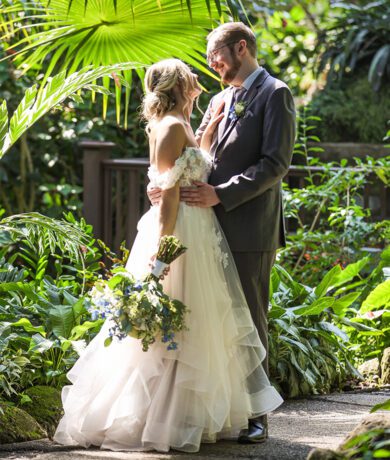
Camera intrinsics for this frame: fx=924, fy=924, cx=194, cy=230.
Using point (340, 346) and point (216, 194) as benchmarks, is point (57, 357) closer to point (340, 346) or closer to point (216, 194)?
point (216, 194)

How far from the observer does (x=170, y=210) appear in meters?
3.90

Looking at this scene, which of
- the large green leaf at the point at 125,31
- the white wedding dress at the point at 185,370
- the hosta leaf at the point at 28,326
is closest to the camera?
the white wedding dress at the point at 185,370

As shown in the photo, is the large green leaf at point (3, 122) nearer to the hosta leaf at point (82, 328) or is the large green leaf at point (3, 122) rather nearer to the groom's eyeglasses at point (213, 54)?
the hosta leaf at point (82, 328)

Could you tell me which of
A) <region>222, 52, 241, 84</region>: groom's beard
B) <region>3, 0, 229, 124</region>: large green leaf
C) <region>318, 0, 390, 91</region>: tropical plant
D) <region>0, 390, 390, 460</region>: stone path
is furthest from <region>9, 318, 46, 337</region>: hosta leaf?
<region>318, 0, 390, 91</region>: tropical plant

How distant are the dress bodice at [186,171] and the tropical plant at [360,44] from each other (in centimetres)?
547

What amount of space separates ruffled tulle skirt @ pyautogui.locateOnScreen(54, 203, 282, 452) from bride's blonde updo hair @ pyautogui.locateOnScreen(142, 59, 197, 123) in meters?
0.45

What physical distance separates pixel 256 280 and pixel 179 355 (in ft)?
1.63

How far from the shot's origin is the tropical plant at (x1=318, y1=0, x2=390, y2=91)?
29.9 feet

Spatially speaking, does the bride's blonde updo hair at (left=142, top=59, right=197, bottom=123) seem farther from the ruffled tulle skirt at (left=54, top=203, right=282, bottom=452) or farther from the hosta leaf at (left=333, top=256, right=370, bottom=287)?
the hosta leaf at (left=333, top=256, right=370, bottom=287)

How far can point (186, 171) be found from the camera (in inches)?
154

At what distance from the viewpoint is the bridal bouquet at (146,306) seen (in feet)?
12.2

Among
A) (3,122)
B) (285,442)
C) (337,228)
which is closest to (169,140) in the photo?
(3,122)

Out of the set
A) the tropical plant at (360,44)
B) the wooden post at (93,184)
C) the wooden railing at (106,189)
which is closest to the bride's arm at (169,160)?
the wooden railing at (106,189)

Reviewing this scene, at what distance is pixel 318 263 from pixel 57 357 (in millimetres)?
2678
